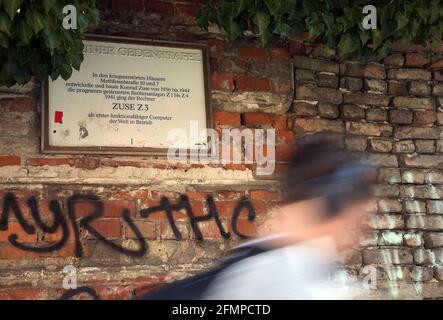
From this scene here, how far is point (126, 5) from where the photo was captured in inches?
113

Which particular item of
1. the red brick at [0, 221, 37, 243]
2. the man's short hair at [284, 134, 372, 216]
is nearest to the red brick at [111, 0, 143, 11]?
the red brick at [0, 221, 37, 243]

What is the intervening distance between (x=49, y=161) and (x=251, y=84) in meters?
1.09

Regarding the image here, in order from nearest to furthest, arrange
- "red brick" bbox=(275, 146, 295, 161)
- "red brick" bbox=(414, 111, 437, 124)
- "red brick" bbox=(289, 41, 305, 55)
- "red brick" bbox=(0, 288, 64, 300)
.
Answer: "red brick" bbox=(0, 288, 64, 300), "red brick" bbox=(275, 146, 295, 161), "red brick" bbox=(289, 41, 305, 55), "red brick" bbox=(414, 111, 437, 124)

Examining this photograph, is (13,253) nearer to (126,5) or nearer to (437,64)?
(126,5)

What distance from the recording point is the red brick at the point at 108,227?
264cm

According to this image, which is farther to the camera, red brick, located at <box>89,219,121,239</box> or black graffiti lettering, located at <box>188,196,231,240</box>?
black graffiti lettering, located at <box>188,196,231,240</box>

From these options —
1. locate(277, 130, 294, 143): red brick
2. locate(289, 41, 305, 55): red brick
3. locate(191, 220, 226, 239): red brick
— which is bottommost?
locate(191, 220, 226, 239): red brick

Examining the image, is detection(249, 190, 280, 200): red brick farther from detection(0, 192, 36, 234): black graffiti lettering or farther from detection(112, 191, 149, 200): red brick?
detection(0, 192, 36, 234): black graffiti lettering

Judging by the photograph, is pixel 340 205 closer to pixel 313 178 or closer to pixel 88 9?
pixel 313 178

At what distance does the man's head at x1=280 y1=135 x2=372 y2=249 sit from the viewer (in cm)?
168

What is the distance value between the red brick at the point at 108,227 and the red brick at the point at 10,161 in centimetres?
43

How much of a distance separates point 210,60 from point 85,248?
1.13 meters

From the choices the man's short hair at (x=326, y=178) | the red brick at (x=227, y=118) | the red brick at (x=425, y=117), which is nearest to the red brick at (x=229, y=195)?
the red brick at (x=227, y=118)

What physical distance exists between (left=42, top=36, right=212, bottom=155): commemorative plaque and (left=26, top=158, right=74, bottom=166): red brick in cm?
4
